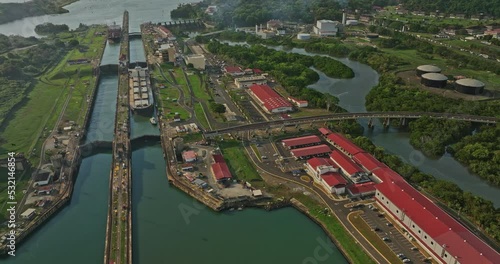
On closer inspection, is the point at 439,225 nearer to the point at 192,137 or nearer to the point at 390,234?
the point at 390,234

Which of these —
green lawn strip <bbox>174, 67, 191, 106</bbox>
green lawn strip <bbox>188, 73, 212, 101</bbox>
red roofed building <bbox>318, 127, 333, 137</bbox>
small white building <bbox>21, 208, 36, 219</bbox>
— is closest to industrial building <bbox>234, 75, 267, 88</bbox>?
green lawn strip <bbox>188, 73, 212, 101</bbox>

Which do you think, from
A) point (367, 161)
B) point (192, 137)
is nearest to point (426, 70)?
point (367, 161)

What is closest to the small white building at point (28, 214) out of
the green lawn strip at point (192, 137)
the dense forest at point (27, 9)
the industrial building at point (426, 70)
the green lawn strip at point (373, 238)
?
the green lawn strip at point (192, 137)

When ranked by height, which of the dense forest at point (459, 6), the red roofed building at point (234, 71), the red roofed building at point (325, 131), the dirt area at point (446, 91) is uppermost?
the dense forest at point (459, 6)

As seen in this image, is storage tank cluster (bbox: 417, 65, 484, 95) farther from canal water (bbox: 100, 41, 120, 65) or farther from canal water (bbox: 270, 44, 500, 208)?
canal water (bbox: 100, 41, 120, 65)

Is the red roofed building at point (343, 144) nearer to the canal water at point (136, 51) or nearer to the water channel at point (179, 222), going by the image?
the water channel at point (179, 222)

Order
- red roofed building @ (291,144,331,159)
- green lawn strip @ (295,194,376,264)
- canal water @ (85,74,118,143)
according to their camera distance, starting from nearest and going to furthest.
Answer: green lawn strip @ (295,194,376,264), red roofed building @ (291,144,331,159), canal water @ (85,74,118,143)

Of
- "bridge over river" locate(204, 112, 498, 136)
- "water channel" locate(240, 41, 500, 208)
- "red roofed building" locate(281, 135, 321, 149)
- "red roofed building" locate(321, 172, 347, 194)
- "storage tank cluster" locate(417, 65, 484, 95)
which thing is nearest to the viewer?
"red roofed building" locate(321, 172, 347, 194)
